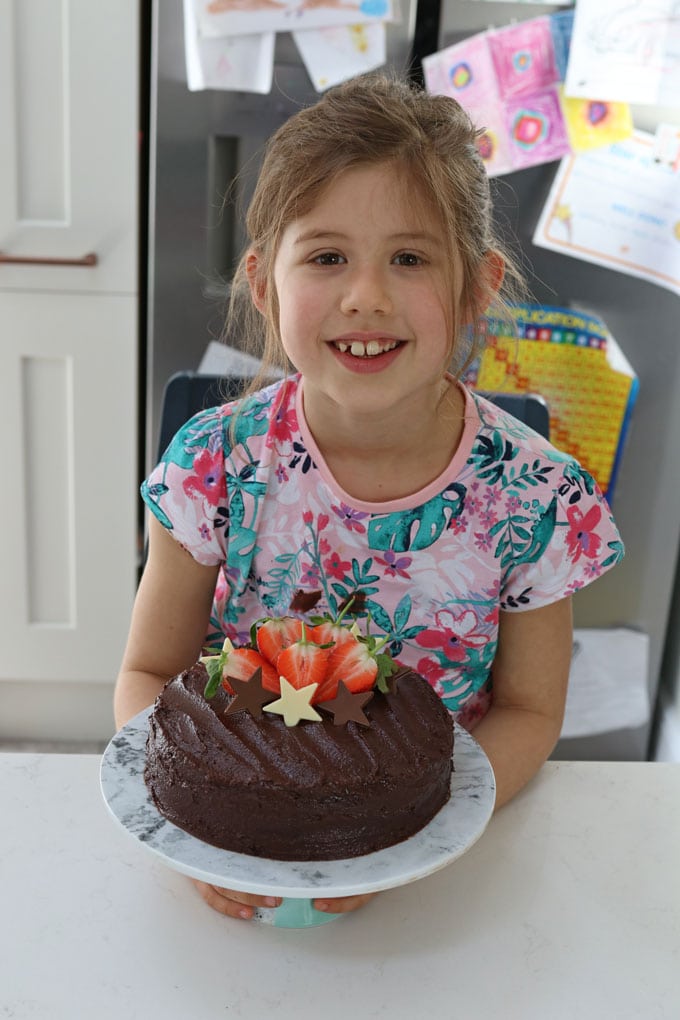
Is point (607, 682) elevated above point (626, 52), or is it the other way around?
point (626, 52)

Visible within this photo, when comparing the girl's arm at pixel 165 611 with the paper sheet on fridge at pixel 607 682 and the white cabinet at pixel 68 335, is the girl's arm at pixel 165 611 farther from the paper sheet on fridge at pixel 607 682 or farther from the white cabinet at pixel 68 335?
the paper sheet on fridge at pixel 607 682

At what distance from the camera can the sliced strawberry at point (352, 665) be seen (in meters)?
0.82

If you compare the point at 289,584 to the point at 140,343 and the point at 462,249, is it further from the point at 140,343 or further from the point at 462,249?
Answer: the point at 140,343

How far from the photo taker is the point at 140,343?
2236mm

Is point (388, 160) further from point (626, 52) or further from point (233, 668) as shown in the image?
point (626, 52)

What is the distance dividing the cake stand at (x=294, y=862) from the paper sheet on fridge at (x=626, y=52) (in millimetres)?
1578

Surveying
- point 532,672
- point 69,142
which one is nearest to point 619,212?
point 69,142

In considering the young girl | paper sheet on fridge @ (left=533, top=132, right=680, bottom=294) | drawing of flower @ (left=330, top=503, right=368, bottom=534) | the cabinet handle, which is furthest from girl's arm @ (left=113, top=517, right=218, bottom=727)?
paper sheet on fridge @ (left=533, top=132, right=680, bottom=294)

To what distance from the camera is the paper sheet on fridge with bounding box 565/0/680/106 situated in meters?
1.93

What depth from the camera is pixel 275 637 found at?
83 cm

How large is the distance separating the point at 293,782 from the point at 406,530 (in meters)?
0.46

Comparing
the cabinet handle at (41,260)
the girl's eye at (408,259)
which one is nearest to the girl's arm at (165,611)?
the girl's eye at (408,259)

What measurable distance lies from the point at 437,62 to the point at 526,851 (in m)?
1.60

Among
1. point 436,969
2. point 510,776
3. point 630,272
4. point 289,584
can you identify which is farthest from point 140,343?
point 436,969
